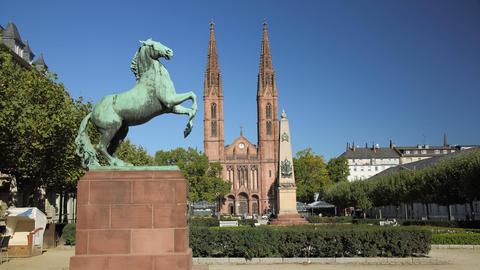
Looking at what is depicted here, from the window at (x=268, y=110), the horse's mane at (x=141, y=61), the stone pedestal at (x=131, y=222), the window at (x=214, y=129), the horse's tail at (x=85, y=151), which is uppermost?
the window at (x=268, y=110)

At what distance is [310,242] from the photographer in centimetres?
1644

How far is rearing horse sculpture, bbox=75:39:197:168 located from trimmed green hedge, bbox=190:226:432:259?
7.84 m

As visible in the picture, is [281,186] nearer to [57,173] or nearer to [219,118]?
[57,173]

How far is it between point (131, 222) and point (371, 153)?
13901 centimetres

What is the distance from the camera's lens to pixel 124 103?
9.19m

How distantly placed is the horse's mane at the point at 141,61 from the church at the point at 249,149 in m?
88.9

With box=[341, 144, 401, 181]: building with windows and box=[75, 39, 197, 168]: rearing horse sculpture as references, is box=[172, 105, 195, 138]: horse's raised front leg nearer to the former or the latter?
box=[75, 39, 197, 168]: rearing horse sculpture

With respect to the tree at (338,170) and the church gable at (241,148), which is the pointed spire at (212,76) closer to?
the church gable at (241,148)

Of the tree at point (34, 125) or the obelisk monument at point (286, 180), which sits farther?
the obelisk monument at point (286, 180)

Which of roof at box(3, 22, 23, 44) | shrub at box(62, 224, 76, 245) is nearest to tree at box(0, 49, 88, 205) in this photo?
shrub at box(62, 224, 76, 245)

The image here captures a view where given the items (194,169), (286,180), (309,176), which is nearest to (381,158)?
(309,176)

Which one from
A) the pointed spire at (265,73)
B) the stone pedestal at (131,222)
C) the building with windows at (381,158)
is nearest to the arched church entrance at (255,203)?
the pointed spire at (265,73)

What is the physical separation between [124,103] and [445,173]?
37.3 meters

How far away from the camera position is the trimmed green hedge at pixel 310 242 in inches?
637
